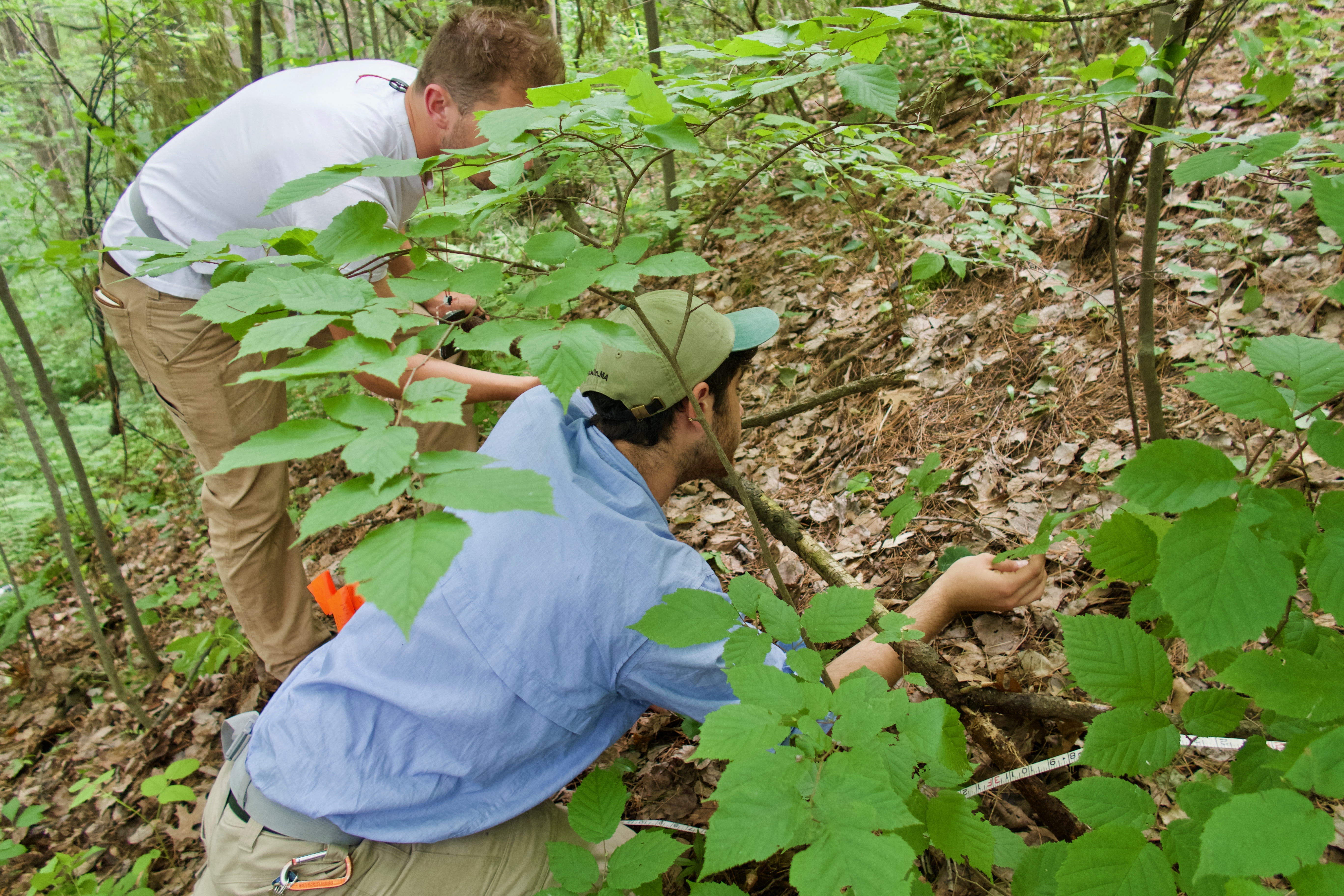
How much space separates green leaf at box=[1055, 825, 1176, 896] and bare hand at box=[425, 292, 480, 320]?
4.48ft

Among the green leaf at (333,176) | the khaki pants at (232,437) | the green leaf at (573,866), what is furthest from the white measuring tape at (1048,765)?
the khaki pants at (232,437)

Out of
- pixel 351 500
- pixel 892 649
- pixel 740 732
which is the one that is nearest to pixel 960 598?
pixel 892 649

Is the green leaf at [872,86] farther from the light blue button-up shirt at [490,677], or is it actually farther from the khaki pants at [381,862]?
the khaki pants at [381,862]

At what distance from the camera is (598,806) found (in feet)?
6.03

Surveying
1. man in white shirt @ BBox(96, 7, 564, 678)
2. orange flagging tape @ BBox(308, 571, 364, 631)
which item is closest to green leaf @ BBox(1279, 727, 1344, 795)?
man in white shirt @ BBox(96, 7, 564, 678)

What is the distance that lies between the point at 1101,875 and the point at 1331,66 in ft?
15.1

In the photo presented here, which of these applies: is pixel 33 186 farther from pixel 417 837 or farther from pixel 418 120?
pixel 417 837

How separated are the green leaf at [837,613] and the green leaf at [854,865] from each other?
18.9 inches

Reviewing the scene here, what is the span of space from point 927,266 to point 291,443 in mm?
3049

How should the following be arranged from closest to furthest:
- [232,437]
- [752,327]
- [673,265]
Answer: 1. [673,265]
2. [752,327]
3. [232,437]

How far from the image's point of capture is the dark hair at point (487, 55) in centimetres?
251

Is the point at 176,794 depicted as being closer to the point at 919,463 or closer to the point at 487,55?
the point at 487,55

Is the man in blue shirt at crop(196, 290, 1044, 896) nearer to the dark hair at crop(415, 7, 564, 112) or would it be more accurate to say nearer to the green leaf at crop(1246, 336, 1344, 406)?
the green leaf at crop(1246, 336, 1344, 406)

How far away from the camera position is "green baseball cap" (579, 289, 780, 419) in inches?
79.3
